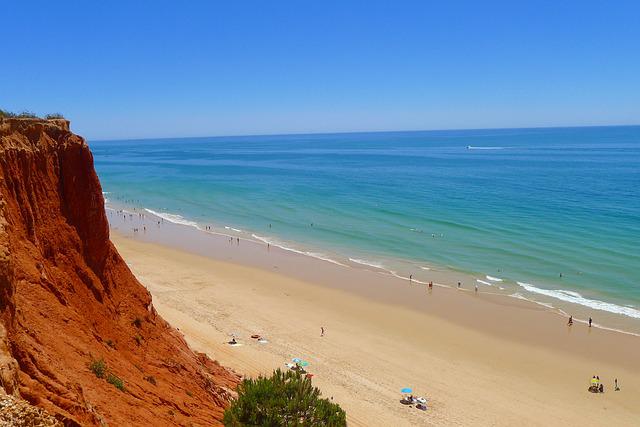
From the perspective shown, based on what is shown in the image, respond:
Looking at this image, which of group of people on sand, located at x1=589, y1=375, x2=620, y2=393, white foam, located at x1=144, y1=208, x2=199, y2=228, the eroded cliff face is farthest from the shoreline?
the eroded cliff face

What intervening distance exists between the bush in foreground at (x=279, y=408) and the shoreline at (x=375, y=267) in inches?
949

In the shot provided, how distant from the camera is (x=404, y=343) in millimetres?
29781

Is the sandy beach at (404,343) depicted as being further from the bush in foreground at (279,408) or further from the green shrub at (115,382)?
the green shrub at (115,382)

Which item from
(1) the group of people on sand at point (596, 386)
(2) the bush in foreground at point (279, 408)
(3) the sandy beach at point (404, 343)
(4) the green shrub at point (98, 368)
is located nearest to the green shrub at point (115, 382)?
(4) the green shrub at point (98, 368)

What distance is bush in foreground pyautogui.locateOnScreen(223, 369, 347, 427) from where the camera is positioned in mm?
13531

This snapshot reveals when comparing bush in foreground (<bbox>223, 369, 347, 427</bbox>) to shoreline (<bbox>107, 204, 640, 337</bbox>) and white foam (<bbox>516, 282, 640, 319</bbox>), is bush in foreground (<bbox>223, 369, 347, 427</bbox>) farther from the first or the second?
white foam (<bbox>516, 282, 640, 319</bbox>)

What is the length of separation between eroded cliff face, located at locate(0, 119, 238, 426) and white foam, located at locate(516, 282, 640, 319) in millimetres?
26222

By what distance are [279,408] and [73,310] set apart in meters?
6.09

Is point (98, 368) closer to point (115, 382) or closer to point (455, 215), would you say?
point (115, 382)

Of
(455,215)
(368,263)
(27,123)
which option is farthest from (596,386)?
(455,215)

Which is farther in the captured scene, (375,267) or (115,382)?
(375,267)

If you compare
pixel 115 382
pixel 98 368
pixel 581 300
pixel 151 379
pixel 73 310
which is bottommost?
pixel 581 300

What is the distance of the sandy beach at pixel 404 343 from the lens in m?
23.0

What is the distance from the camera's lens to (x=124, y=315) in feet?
55.1
